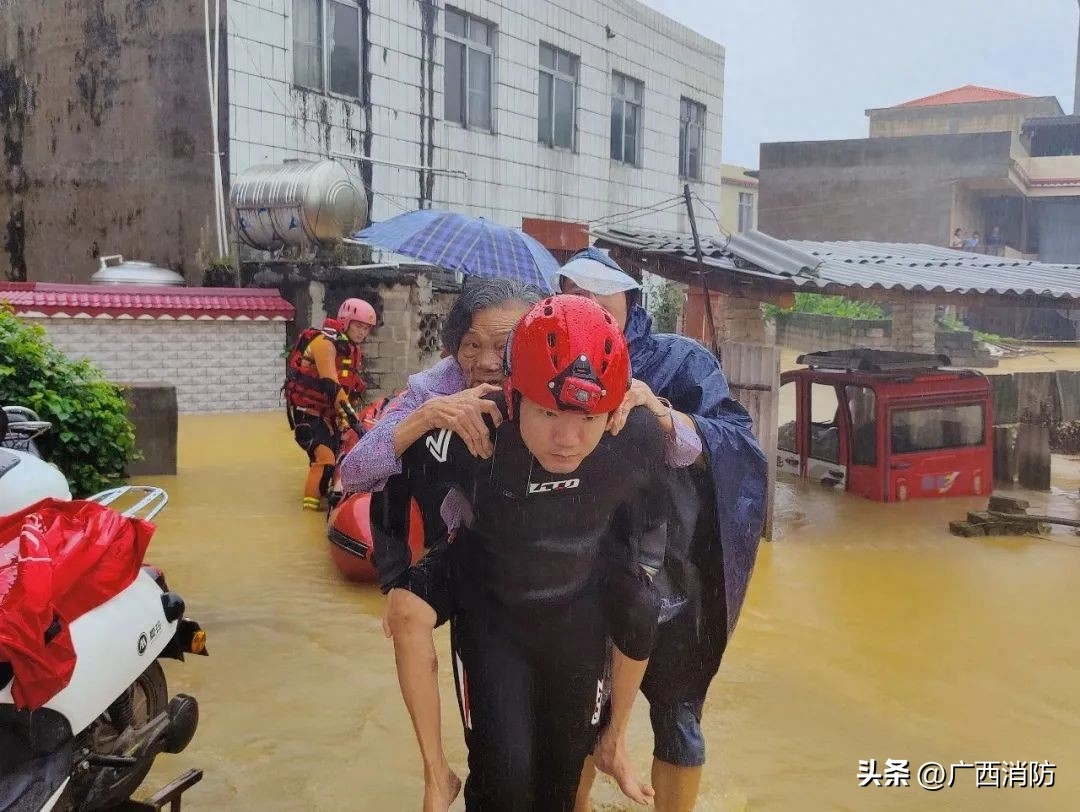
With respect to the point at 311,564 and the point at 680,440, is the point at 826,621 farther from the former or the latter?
the point at 680,440

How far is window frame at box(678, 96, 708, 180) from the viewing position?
2186cm

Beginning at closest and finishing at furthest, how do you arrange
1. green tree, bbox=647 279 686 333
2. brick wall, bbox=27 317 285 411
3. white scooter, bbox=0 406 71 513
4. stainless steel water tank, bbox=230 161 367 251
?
1. white scooter, bbox=0 406 71 513
2. brick wall, bbox=27 317 285 411
3. stainless steel water tank, bbox=230 161 367 251
4. green tree, bbox=647 279 686 333

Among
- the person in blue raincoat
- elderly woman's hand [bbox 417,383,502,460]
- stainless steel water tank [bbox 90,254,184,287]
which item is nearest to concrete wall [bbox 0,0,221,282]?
stainless steel water tank [bbox 90,254,184,287]

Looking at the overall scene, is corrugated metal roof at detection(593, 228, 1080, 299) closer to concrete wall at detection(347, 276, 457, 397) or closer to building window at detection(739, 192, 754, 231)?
concrete wall at detection(347, 276, 457, 397)

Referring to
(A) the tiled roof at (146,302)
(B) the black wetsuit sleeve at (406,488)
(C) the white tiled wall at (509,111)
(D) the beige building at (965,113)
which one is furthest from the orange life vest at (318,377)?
(D) the beige building at (965,113)

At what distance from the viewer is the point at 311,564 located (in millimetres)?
6609

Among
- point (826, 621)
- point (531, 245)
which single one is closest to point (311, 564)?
point (531, 245)

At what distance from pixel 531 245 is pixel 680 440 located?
4584 millimetres

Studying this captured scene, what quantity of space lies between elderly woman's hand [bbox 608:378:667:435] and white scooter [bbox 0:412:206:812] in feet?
5.49

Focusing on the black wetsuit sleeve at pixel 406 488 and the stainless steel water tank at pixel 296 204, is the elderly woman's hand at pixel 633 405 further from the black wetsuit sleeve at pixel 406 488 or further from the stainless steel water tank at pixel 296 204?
the stainless steel water tank at pixel 296 204

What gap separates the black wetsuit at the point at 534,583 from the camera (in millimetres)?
2279

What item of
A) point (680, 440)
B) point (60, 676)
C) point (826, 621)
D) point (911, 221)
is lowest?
point (826, 621)

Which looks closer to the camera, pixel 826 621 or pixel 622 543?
pixel 622 543

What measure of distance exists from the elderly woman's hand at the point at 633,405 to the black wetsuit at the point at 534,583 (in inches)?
1.2
